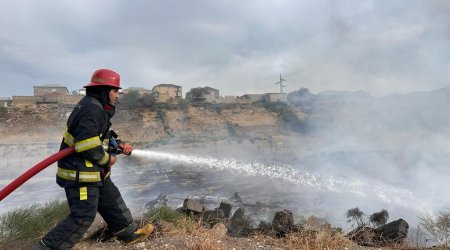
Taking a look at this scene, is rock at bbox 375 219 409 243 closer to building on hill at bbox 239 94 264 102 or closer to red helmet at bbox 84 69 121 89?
red helmet at bbox 84 69 121 89

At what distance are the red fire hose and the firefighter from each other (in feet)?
0.25

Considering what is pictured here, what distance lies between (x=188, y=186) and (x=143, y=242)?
1024 cm

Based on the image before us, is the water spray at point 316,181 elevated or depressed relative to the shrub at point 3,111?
depressed

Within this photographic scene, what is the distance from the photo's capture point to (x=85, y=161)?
2.74m

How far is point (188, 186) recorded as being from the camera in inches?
526

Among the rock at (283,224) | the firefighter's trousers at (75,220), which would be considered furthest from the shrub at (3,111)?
the firefighter's trousers at (75,220)

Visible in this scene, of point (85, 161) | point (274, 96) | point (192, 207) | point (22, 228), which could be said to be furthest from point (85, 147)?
point (274, 96)

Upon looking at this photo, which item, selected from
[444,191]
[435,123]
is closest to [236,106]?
[435,123]

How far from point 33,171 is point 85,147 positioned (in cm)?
44

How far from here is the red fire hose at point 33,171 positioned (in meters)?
2.58

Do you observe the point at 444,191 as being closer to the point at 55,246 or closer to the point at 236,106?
the point at 55,246

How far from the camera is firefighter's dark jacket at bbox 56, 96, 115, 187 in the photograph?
104 inches

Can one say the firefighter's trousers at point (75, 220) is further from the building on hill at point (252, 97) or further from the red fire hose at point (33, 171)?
the building on hill at point (252, 97)

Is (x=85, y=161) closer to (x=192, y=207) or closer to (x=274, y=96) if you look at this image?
(x=192, y=207)
